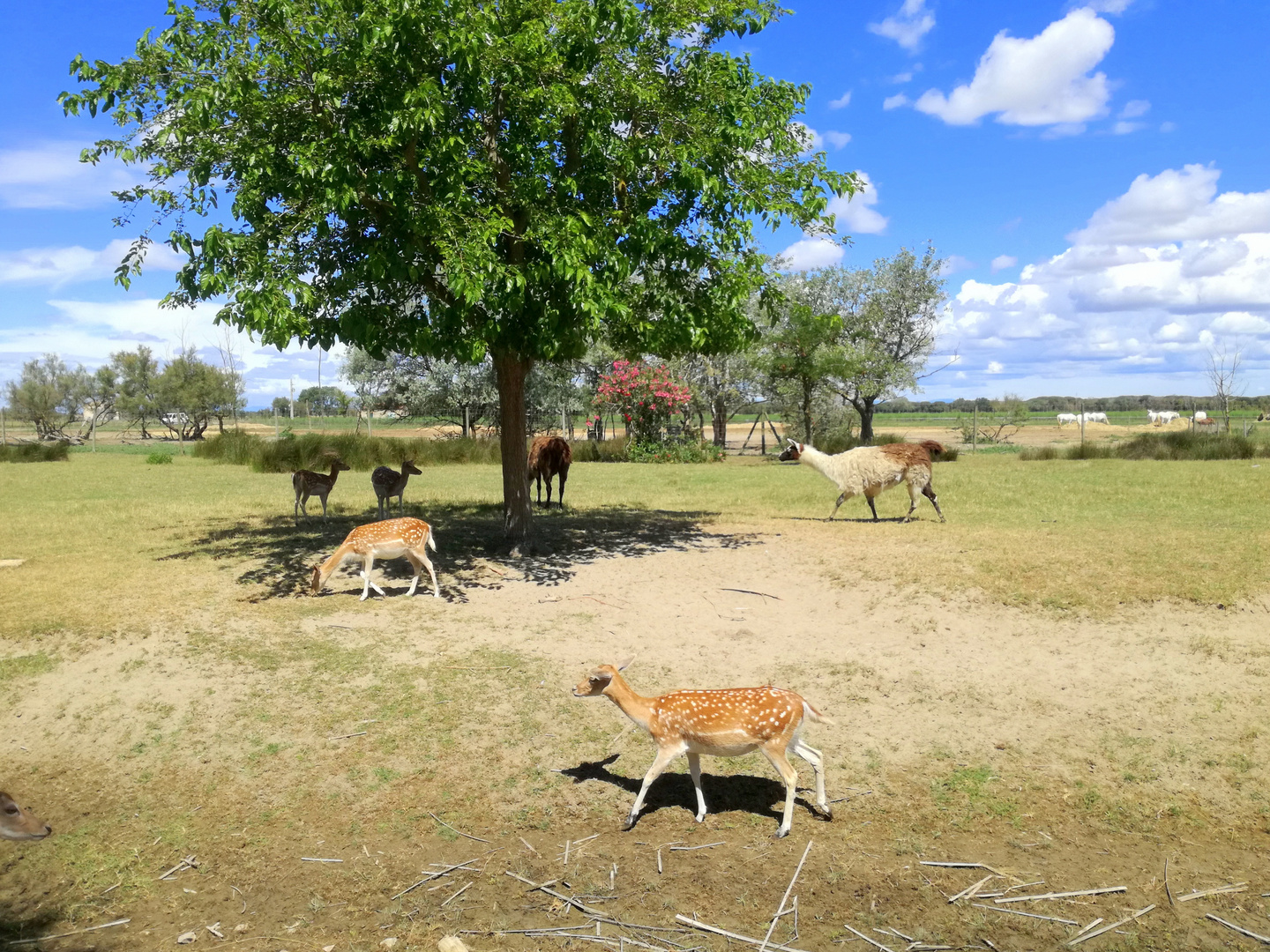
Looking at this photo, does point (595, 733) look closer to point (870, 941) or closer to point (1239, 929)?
point (870, 941)

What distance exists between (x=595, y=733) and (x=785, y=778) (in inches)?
78.4

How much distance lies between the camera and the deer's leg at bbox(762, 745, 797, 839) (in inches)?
209

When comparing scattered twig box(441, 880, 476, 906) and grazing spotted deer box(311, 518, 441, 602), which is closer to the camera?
scattered twig box(441, 880, 476, 906)

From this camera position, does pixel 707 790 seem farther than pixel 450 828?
Yes

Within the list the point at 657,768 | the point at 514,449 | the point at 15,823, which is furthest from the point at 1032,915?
the point at 514,449

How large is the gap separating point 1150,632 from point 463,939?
7194 mm

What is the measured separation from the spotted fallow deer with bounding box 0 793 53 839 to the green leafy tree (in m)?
5.68

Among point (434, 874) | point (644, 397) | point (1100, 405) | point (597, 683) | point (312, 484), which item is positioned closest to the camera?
point (434, 874)

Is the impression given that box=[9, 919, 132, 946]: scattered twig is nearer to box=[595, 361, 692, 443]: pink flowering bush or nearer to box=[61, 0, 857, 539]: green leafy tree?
box=[61, 0, 857, 539]: green leafy tree

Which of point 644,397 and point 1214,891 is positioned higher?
point 644,397

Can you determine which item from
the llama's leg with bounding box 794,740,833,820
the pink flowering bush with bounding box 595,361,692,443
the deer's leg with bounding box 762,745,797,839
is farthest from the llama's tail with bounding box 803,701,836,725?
the pink flowering bush with bounding box 595,361,692,443

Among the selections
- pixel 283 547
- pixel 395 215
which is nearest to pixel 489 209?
pixel 395 215

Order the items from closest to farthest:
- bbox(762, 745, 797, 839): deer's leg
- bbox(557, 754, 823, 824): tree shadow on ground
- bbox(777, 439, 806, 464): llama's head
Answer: bbox(762, 745, 797, 839): deer's leg, bbox(557, 754, 823, 824): tree shadow on ground, bbox(777, 439, 806, 464): llama's head

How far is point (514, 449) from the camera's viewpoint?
13.2 m
